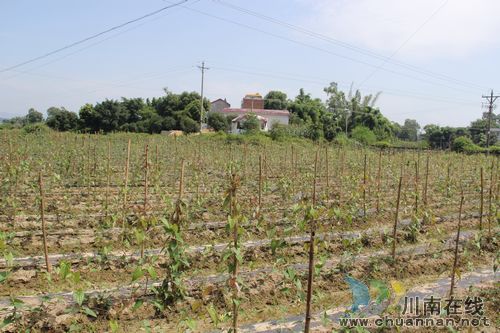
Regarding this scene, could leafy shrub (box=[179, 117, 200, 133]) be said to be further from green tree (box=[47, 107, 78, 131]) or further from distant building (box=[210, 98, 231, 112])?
distant building (box=[210, 98, 231, 112])

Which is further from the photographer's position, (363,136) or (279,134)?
(363,136)

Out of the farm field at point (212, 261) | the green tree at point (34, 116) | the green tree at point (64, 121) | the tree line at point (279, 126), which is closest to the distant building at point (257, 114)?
the tree line at point (279, 126)

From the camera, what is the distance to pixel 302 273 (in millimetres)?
3938

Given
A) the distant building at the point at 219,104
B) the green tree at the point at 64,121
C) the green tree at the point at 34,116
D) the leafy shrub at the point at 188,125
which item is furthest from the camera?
the distant building at the point at 219,104

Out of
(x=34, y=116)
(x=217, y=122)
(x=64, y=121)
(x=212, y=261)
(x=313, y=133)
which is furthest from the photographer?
(x=34, y=116)

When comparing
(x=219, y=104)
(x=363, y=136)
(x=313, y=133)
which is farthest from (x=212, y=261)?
(x=219, y=104)

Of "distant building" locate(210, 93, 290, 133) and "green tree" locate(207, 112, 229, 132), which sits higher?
"distant building" locate(210, 93, 290, 133)

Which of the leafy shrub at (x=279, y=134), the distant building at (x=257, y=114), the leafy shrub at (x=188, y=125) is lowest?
the leafy shrub at (x=279, y=134)

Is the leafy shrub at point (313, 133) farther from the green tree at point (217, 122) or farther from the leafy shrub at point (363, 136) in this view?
the green tree at point (217, 122)

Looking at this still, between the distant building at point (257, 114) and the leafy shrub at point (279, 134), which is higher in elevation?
the distant building at point (257, 114)

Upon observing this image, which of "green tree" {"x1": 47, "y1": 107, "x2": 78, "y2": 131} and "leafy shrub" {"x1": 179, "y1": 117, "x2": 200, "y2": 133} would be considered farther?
"leafy shrub" {"x1": 179, "y1": 117, "x2": 200, "y2": 133}

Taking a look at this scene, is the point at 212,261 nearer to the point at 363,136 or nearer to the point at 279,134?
the point at 279,134

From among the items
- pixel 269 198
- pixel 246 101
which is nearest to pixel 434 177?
pixel 269 198

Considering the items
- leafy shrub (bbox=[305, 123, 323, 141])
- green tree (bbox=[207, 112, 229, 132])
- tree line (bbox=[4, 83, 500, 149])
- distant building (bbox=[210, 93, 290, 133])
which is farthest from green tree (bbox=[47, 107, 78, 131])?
leafy shrub (bbox=[305, 123, 323, 141])
